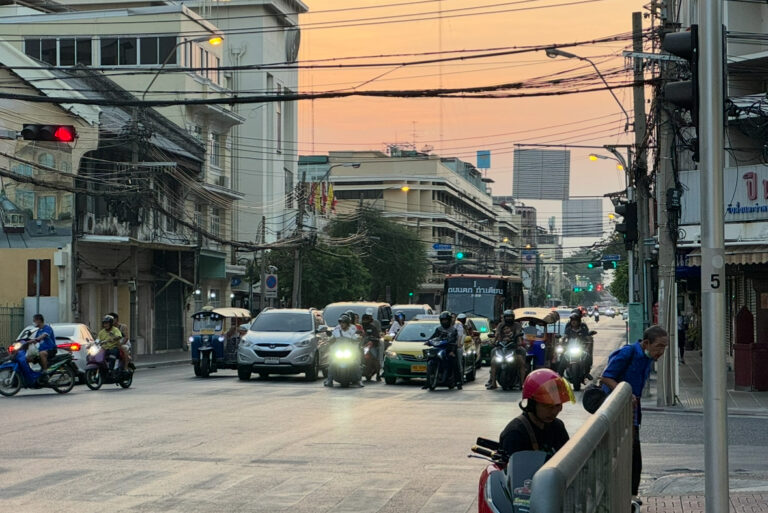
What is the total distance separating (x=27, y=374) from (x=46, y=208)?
65.9ft

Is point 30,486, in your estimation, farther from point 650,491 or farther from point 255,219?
point 255,219

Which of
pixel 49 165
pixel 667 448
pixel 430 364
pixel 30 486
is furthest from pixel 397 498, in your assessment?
pixel 49 165

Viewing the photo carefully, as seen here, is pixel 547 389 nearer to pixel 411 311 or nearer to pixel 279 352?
pixel 279 352

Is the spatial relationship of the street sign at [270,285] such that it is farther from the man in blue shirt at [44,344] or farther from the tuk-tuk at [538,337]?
the man in blue shirt at [44,344]

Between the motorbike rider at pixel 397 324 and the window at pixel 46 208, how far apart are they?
12.5 m

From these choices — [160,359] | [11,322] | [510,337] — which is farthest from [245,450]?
[160,359]

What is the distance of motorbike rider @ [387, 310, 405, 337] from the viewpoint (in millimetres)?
36338

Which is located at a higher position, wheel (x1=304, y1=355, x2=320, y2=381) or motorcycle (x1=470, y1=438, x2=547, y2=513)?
motorcycle (x1=470, y1=438, x2=547, y2=513)

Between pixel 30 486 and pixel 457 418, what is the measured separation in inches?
355

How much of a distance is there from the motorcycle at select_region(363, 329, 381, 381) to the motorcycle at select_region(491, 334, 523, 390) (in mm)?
3884

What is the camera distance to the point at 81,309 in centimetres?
4616

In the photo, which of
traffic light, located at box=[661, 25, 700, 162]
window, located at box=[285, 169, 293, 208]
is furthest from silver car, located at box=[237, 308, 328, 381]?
window, located at box=[285, 169, 293, 208]

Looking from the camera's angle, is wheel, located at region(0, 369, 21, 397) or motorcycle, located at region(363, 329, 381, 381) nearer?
wheel, located at region(0, 369, 21, 397)

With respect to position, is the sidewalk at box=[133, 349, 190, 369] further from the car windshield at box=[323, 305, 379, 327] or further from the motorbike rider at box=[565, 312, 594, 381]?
the motorbike rider at box=[565, 312, 594, 381]
